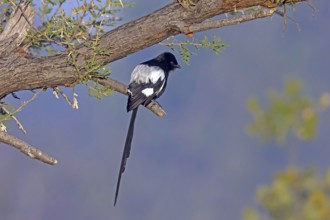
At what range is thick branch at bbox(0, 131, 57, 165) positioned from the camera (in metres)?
4.11

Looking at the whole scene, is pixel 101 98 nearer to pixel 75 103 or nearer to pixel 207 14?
pixel 75 103

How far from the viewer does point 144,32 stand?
12.9 ft

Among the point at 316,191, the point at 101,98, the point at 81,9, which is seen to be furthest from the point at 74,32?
the point at 316,191

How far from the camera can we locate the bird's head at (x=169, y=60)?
18.0 feet

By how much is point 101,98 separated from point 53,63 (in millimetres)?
390

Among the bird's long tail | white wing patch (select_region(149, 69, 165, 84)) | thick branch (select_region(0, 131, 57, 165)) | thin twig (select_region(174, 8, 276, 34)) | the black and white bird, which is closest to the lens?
thin twig (select_region(174, 8, 276, 34))

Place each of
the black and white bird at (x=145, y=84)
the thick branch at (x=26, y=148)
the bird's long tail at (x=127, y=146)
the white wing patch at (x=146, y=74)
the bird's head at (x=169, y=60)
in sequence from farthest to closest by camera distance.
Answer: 1. the bird's head at (x=169, y=60)
2. the white wing patch at (x=146, y=74)
3. the black and white bird at (x=145, y=84)
4. the bird's long tail at (x=127, y=146)
5. the thick branch at (x=26, y=148)

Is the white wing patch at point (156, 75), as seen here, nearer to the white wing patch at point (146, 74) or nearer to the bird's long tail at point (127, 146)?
the white wing patch at point (146, 74)

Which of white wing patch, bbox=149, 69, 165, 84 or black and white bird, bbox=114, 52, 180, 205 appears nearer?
black and white bird, bbox=114, 52, 180, 205

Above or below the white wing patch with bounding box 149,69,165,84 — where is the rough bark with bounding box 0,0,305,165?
below

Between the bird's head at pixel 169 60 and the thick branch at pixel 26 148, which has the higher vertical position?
the bird's head at pixel 169 60

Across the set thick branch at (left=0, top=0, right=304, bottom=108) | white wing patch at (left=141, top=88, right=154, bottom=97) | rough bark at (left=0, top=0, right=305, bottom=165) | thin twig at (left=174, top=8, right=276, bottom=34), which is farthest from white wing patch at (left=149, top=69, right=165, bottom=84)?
thin twig at (left=174, top=8, right=276, bottom=34)

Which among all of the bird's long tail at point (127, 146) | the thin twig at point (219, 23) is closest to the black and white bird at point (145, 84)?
the bird's long tail at point (127, 146)

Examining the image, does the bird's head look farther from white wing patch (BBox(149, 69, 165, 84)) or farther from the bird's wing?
the bird's wing
